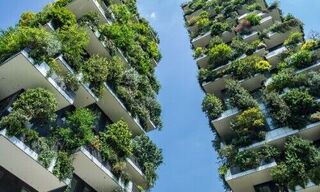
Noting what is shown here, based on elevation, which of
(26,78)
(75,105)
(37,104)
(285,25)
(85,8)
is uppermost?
(85,8)

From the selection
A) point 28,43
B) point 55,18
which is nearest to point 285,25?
point 55,18

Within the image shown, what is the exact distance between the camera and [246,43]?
43031mm

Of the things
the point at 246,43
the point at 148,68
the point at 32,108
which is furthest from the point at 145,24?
the point at 32,108

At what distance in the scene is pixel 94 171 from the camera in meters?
22.9

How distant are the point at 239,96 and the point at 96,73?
13030mm

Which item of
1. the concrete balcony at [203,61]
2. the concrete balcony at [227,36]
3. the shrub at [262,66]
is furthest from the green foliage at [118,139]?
the concrete balcony at [227,36]

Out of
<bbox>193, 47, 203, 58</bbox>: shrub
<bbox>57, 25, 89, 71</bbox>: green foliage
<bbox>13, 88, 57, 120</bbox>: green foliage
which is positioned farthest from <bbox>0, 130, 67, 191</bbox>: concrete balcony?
<bbox>193, 47, 203, 58</bbox>: shrub

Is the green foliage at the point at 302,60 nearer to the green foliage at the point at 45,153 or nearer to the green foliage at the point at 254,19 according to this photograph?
the green foliage at the point at 254,19

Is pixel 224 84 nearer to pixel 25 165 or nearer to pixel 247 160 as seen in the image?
pixel 247 160

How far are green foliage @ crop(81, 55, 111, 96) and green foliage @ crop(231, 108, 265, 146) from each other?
10.8 m

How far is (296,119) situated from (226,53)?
1384 cm

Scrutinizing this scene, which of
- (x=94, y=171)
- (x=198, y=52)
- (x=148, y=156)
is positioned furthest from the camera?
(x=198, y=52)

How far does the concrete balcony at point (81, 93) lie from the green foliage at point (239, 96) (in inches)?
503

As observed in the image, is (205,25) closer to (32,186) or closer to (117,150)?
(117,150)
